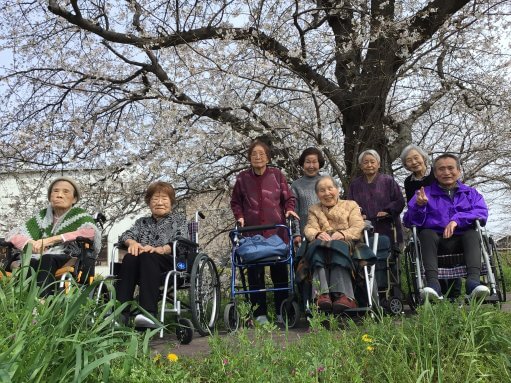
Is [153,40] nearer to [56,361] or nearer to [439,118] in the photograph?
[439,118]

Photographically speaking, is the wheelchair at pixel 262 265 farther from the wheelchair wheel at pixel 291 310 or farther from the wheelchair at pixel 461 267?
the wheelchair at pixel 461 267

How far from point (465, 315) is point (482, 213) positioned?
5.39 ft

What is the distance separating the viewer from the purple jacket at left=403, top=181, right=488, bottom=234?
3.95 m

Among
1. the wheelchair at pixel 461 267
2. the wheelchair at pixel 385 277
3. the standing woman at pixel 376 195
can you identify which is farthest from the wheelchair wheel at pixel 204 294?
the wheelchair at pixel 461 267

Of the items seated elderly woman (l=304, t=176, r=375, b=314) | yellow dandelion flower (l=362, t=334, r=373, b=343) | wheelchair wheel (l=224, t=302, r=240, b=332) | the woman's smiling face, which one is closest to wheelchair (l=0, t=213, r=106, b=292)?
wheelchair wheel (l=224, t=302, r=240, b=332)

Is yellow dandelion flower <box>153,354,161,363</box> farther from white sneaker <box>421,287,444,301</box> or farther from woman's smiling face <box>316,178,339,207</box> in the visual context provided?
woman's smiling face <box>316,178,339,207</box>

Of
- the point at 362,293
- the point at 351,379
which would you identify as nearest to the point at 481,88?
the point at 362,293

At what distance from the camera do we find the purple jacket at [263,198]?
14.8 ft

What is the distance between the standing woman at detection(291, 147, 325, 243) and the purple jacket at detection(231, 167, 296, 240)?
9.1 inches

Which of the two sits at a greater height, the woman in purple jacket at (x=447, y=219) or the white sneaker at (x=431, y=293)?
the woman in purple jacket at (x=447, y=219)

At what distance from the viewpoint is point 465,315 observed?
249 centimetres

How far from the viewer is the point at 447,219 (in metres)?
4.04

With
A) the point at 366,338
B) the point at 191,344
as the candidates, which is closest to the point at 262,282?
the point at 191,344

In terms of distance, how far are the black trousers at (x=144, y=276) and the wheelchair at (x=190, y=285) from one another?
5 cm
